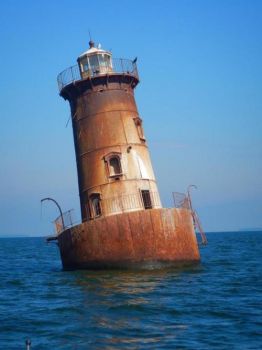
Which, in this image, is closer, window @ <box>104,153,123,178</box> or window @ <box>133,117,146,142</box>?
window @ <box>104,153,123,178</box>

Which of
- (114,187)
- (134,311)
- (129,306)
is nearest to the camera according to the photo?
(134,311)

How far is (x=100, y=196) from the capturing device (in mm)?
21656

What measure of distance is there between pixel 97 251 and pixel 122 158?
477 cm

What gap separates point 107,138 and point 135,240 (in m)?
5.58

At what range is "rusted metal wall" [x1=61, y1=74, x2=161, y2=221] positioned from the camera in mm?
21812

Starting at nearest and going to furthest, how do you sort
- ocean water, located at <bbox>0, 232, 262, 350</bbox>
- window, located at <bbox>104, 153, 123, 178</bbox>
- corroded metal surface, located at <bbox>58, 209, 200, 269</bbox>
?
ocean water, located at <bbox>0, 232, 262, 350</bbox> < corroded metal surface, located at <bbox>58, 209, 200, 269</bbox> < window, located at <bbox>104, 153, 123, 178</bbox>

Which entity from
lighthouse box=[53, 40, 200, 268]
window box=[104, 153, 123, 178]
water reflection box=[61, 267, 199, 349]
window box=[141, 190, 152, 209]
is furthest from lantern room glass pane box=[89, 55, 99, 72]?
water reflection box=[61, 267, 199, 349]

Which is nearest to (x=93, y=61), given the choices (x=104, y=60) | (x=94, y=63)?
(x=94, y=63)

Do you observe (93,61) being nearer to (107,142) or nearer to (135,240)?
(107,142)

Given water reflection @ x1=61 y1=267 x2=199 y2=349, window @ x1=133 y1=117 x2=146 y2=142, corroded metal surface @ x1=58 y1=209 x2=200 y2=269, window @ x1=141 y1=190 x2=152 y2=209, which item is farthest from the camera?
window @ x1=133 y1=117 x2=146 y2=142

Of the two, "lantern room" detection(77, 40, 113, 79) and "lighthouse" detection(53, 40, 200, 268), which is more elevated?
"lantern room" detection(77, 40, 113, 79)

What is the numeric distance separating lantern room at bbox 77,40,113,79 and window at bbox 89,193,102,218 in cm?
612

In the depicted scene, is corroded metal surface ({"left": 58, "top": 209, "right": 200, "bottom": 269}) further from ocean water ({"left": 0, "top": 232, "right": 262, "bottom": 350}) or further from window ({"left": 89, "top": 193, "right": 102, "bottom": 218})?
window ({"left": 89, "top": 193, "right": 102, "bottom": 218})

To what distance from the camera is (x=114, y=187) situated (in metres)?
21.5
